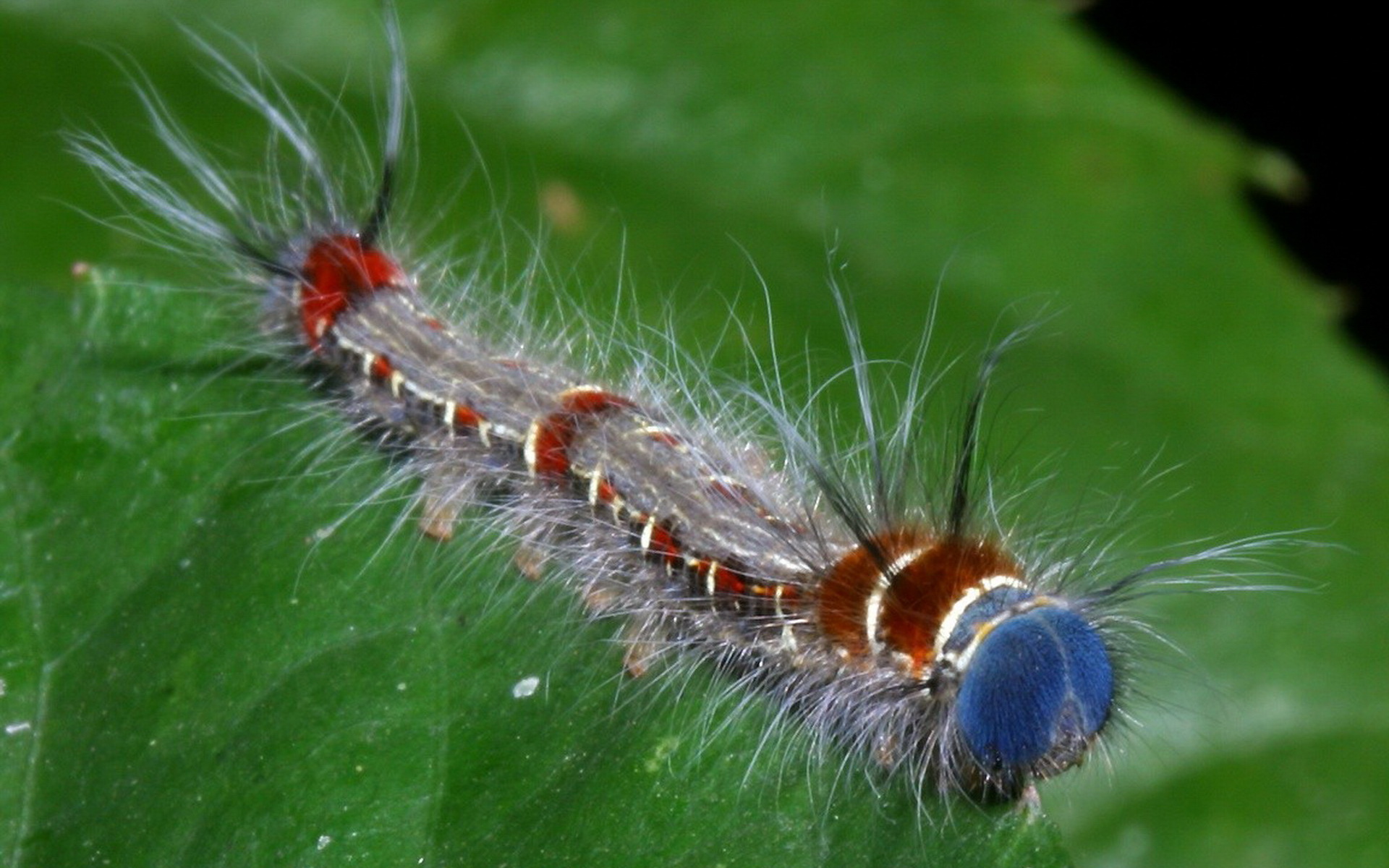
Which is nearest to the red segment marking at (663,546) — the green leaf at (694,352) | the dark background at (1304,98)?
the green leaf at (694,352)

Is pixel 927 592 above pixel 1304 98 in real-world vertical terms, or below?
above

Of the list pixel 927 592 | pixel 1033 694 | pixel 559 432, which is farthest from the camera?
pixel 559 432

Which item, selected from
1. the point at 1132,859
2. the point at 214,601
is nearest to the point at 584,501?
the point at 214,601

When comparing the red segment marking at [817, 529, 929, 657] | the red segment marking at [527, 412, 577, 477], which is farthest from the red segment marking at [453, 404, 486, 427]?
the red segment marking at [817, 529, 929, 657]

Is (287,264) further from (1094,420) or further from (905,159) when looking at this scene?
(1094,420)

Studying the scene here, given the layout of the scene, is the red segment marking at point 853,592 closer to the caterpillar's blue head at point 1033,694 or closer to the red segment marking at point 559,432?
the caterpillar's blue head at point 1033,694

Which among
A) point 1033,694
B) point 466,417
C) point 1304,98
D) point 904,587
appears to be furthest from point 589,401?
point 1304,98

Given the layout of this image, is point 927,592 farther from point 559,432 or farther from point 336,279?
point 336,279
